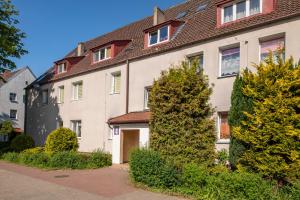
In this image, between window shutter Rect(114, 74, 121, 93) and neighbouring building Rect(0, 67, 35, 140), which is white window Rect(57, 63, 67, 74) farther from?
neighbouring building Rect(0, 67, 35, 140)

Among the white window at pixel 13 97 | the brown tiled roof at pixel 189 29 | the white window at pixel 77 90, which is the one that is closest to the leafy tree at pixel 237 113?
the brown tiled roof at pixel 189 29

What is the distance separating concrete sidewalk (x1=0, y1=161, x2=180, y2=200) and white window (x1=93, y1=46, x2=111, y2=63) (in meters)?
9.04

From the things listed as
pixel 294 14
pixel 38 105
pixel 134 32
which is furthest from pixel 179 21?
pixel 38 105

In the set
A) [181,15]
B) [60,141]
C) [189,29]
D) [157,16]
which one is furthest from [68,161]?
[181,15]

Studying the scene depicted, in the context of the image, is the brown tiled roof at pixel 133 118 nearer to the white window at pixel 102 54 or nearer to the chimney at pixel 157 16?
the white window at pixel 102 54

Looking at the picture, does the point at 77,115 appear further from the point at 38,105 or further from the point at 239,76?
the point at 239,76

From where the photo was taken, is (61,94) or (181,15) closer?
(181,15)

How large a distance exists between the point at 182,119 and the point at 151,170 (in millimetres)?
2302

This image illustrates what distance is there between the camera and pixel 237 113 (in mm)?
12961

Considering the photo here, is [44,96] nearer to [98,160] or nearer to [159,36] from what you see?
[98,160]

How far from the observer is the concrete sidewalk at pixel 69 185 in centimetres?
1127

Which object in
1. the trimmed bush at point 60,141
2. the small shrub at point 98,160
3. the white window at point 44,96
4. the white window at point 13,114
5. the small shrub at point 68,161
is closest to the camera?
the small shrub at point 68,161

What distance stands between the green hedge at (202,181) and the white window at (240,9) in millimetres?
7435

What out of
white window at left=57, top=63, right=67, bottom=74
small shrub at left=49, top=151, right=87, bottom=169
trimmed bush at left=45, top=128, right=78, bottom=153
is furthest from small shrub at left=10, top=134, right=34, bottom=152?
small shrub at left=49, top=151, right=87, bottom=169
